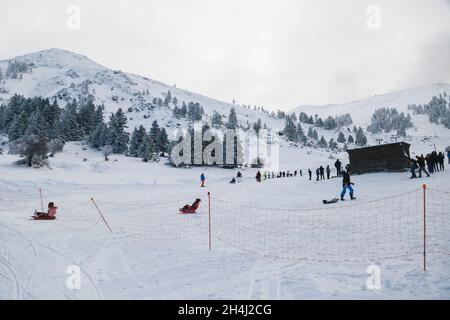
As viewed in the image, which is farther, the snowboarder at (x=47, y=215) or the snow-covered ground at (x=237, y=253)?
the snowboarder at (x=47, y=215)

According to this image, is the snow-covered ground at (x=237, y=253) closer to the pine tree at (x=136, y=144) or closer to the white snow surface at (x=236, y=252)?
the white snow surface at (x=236, y=252)

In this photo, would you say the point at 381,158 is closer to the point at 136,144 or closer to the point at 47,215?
the point at 47,215

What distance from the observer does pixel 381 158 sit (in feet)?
101

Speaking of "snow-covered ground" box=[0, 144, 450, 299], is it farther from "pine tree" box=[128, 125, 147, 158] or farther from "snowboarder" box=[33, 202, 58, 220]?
"pine tree" box=[128, 125, 147, 158]

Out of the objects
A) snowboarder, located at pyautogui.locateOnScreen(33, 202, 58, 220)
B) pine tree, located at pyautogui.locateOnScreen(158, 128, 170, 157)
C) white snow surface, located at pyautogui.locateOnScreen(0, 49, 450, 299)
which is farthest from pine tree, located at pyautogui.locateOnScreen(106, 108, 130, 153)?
snowboarder, located at pyautogui.locateOnScreen(33, 202, 58, 220)

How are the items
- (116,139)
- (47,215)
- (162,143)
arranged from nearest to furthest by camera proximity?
(47,215) → (116,139) → (162,143)

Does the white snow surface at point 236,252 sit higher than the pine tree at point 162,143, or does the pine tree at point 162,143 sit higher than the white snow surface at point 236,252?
the pine tree at point 162,143

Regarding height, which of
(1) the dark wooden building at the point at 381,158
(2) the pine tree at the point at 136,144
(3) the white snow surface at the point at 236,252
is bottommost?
(3) the white snow surface at the point at 236,252

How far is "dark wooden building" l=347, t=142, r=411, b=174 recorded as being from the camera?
1136 inches

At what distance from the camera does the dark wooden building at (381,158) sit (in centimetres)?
2886

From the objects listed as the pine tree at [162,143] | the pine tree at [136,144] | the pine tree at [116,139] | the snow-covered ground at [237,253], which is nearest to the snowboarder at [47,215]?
the snow-covered ground at [237,253]

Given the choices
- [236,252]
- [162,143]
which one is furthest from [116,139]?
[236,252]
